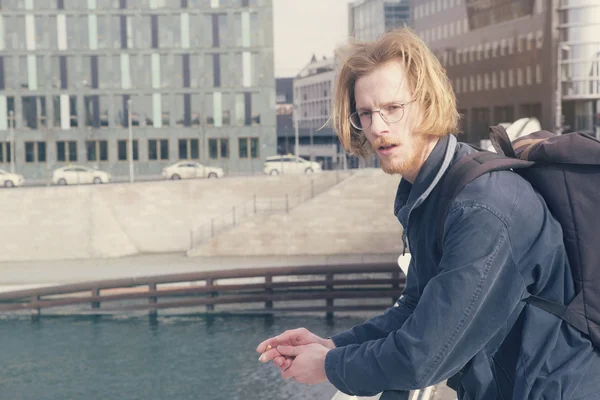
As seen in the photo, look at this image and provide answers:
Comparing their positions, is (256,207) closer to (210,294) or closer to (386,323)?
(210,294)

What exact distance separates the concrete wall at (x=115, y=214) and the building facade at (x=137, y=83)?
701 inches

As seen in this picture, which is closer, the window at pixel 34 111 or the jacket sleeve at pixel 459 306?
the jacket sleeve at pixel 459 306

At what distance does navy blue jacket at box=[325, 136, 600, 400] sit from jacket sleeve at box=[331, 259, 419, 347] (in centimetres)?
34

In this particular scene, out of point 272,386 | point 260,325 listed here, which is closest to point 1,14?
point 260,325

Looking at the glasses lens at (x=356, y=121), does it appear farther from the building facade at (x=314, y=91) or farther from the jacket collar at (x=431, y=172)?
the building facade at (x=314, y=91)

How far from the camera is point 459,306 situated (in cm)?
208

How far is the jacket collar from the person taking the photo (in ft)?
7.71

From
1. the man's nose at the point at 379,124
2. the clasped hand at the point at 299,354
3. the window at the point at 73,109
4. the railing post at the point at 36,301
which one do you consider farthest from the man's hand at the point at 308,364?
the window at the point at 73,109

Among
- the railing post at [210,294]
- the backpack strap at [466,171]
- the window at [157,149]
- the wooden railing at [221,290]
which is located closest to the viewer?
the backpack strap at [466,171]

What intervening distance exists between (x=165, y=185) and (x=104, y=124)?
19.9 metres

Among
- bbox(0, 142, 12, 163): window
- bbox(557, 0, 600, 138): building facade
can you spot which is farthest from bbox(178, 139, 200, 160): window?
bbox(557, 0, 600, 138): building facade

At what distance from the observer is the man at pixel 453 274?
209 cm

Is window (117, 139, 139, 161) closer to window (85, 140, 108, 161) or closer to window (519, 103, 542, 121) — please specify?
window (85, 140, 108, 161)

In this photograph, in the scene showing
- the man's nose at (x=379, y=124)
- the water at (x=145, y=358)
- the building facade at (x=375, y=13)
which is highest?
the building facade at (x=375, y=13)
